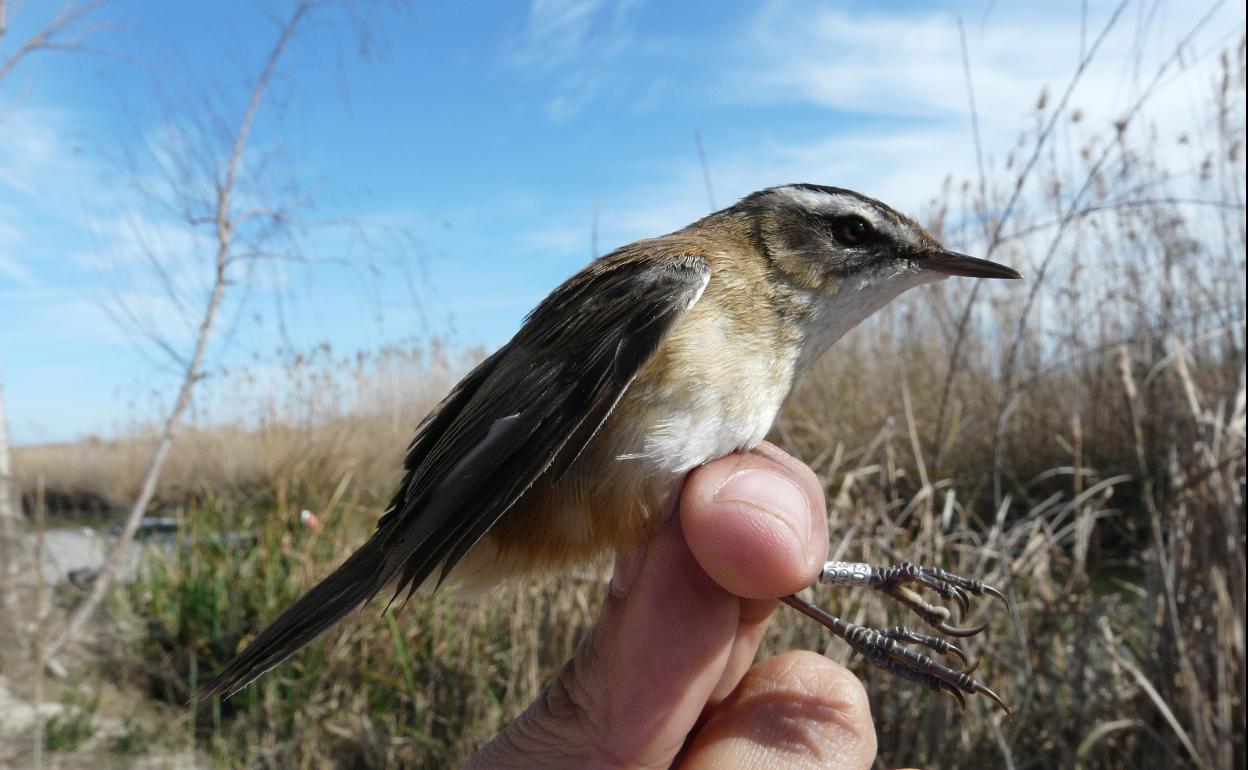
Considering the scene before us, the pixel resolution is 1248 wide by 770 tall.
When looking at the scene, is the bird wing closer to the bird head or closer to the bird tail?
the bird tail

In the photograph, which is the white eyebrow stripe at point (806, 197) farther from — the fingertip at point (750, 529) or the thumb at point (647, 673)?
the thumb at point (647, 673)

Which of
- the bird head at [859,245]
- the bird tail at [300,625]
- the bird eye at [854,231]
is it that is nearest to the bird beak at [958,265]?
the bird head at [859,245]

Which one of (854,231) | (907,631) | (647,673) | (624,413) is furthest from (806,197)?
(647,673)

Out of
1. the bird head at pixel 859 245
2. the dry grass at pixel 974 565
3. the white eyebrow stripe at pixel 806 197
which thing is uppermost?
the white eyebrow stripe at pixel 806 197

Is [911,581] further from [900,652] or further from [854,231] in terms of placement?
[854,231]

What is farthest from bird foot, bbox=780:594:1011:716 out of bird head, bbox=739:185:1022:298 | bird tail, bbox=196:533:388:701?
bird tail, bbox=196:533:388:701

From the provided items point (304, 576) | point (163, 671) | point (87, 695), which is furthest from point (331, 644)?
point (87, 695)
